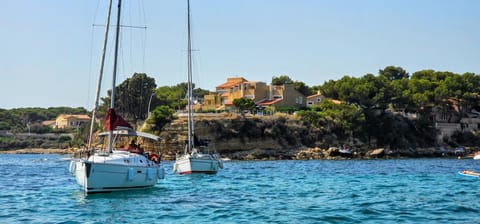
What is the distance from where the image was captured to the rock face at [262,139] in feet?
309

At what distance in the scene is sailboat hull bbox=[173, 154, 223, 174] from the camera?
170ft

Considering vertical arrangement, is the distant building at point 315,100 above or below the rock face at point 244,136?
above

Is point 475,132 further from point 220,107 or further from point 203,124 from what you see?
point 203,124

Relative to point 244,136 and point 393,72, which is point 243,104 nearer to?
point 244,136

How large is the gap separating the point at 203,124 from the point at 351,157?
22665 millimetres

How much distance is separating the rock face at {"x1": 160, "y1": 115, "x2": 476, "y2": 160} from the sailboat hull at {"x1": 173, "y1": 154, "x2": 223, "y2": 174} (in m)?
38.3

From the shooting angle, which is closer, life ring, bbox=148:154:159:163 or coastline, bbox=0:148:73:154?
life ring, bbox=148:154:159:163

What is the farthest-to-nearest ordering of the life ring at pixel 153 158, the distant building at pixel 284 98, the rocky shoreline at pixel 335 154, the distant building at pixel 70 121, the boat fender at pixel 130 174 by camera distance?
the distant building at pixel 70 121, the distant building at pixel 284 98, the rocky shoreline at pixel 335 154, the life ring at pixel 153 158, the boat fender at pixel 130 174

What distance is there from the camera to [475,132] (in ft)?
405

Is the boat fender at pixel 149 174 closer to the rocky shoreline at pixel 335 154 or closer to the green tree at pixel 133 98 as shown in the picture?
the rocky shoreline at pixel 335 154

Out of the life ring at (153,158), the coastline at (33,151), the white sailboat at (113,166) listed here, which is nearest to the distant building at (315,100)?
the coastline at (33,151)

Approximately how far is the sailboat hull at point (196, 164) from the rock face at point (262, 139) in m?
38.3

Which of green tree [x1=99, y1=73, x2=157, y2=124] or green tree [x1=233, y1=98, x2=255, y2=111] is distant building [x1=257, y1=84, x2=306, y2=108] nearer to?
green tree [x1=233, y1=98, x2=255, y2=111]

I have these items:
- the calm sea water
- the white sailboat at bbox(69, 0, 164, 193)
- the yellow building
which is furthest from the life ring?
the yellow building
